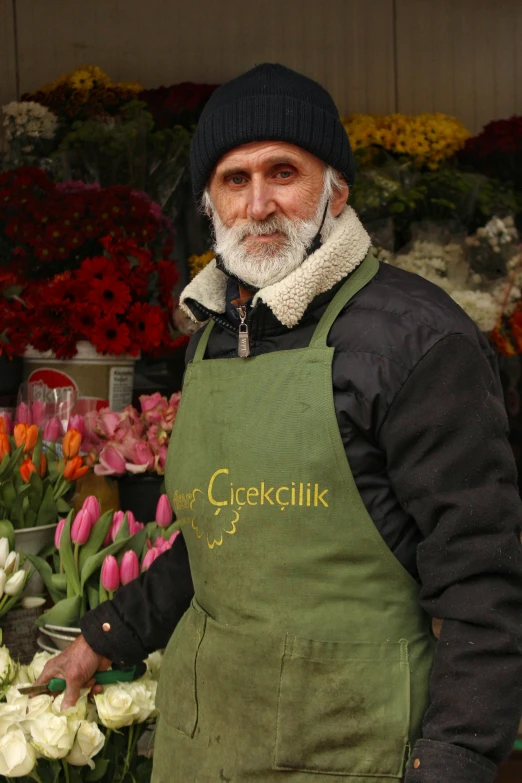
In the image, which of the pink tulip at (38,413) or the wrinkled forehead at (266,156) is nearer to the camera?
the wrinkled forehead at (266,156)

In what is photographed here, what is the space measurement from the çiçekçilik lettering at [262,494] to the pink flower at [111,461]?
0.97 metres

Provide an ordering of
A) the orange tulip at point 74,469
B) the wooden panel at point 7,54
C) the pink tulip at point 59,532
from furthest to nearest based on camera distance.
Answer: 1. the wooden panel at point 7,54
2. the orange tulip at point 74,469
3. the pink tulip at point 59,532

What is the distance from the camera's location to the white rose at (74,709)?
188cm

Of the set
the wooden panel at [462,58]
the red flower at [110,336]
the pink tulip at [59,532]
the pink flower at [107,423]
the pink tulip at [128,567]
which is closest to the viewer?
the pink tulip at [128,567]

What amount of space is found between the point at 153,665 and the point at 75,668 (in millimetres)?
232

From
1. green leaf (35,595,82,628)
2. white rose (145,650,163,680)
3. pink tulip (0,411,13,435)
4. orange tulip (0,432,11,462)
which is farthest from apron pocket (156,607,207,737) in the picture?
pink tulip (0,411,13,435)

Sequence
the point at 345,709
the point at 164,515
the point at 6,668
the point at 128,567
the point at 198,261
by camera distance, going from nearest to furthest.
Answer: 1. the point at 345,709
2. the point at 6,668
3. the point at 128,567
4. the point at 164,515
5. the point at 198,261

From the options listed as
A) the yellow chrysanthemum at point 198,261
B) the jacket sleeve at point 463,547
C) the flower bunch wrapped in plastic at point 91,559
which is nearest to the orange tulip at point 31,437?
the flower bunch wrapped in plastic at point 91,559

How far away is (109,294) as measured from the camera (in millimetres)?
2934

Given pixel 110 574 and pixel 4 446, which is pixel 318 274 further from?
pixel 4 446

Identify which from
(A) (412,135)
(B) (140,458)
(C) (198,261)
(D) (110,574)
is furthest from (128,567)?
(A) (412,135)

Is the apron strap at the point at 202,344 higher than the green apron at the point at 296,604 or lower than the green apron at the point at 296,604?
higher

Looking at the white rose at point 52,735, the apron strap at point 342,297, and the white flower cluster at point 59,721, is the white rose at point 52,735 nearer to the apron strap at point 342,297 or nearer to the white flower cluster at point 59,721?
the white flower cluster at point 59,721

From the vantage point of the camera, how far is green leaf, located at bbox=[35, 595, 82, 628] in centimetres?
216
